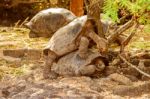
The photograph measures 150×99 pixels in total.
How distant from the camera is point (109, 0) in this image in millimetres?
2873

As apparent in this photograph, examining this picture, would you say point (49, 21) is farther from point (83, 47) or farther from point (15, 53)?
point (83, 47)

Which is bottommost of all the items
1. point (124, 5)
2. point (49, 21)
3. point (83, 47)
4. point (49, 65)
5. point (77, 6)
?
point (49, 65)

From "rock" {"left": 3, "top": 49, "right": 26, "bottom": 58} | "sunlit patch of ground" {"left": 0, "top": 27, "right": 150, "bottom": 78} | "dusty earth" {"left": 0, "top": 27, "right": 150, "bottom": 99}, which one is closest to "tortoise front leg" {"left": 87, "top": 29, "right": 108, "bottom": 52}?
"dusty earth" {"left": 0, "top": 27, "right": 150, "bottom": 99}

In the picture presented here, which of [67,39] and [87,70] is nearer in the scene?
[87,70]

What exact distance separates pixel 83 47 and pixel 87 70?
0.76 feet

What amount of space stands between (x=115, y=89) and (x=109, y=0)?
43.9 inches

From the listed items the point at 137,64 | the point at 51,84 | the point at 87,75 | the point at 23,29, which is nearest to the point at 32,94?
the point at 51,84

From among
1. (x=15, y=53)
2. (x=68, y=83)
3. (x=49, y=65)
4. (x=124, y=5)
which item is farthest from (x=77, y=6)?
(x=124, y=5)

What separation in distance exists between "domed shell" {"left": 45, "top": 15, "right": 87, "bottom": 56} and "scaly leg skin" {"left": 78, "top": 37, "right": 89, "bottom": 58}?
108 mm

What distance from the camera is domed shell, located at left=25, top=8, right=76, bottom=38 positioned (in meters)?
5.89

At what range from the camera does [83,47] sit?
409cm

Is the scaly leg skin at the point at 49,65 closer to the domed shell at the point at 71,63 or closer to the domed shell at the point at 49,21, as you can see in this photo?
the domed shell at the point at 71,63

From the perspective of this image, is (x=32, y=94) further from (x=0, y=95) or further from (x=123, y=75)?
(x=123, y=75)

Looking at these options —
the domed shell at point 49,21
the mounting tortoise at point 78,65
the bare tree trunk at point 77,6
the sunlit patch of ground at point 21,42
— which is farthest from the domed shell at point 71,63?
the bare tree trunk at point 77,6
